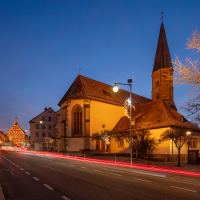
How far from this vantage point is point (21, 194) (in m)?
7.99

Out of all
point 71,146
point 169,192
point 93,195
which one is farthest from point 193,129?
point 93,195

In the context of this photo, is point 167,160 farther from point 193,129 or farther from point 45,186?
point 45,186

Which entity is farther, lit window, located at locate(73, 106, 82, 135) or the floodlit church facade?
lit window, located at locate(73, 106, 82, 135)

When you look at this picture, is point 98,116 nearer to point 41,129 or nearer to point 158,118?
point 158,118

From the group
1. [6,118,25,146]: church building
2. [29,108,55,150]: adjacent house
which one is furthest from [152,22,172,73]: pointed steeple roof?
[6,118,25,146]: church building

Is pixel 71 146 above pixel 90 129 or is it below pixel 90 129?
below

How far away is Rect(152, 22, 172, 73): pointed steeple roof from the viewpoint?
177 ft

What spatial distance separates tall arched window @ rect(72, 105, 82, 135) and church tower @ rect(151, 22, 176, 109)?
959 inches

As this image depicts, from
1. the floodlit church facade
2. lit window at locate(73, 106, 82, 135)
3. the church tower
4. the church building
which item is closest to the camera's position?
the floodlit church facade

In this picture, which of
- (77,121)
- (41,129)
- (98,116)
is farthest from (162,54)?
(41,129)

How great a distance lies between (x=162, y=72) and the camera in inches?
2099

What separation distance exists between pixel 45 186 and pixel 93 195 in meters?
2.80

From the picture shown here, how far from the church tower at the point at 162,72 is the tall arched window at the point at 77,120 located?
24.4 meters

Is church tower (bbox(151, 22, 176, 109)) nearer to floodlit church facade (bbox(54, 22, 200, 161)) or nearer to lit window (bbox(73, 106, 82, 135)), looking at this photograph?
floodlit church facade (bbox(54, 22, 200, 161))
